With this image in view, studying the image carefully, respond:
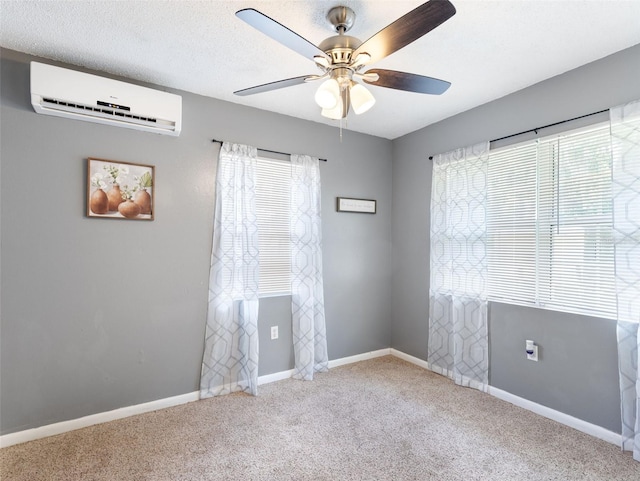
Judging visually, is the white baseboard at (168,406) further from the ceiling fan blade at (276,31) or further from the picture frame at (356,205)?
the ceiling fan blade at (276,31)

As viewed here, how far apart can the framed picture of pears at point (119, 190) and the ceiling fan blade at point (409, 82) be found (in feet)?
6.17

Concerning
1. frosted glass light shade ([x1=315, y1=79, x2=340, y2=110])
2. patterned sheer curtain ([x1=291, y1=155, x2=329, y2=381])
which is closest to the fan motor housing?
frosted glass light shade ([x1=315, y1=79, x2=340, y2=110])

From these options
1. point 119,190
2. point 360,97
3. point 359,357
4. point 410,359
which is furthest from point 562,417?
point 119,190

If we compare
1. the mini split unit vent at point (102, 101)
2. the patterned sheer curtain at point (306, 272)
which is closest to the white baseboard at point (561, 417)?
the patterned sheer curtain at point (306, 272)

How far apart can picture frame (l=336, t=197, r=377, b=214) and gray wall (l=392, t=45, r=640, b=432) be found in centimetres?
39

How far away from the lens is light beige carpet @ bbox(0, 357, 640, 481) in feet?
6.55

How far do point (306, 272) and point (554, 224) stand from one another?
6.98ft

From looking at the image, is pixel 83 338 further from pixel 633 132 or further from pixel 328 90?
pixel 633 132

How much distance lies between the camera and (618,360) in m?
2.21

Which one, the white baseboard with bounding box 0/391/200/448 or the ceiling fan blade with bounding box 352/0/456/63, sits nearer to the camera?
the ceiling fan blade with bounding box 352/0/456/63

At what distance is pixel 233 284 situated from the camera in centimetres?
302

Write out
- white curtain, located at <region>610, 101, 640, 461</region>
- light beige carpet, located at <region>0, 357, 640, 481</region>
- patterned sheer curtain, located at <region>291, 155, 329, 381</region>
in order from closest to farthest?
1. light beige carpet, located at <region>0, 357, 640, 481</region>
2. white curtain, located at <region>610, 101, 640, 461</region>
3. patterned sheer curtain, located at <region>291, 155, 329, 381</region>

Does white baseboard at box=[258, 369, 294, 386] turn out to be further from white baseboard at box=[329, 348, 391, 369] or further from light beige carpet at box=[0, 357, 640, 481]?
white baseboard at box=[329, 348, 391, 369]

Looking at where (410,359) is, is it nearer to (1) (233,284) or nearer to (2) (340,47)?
(1) (233,284)
